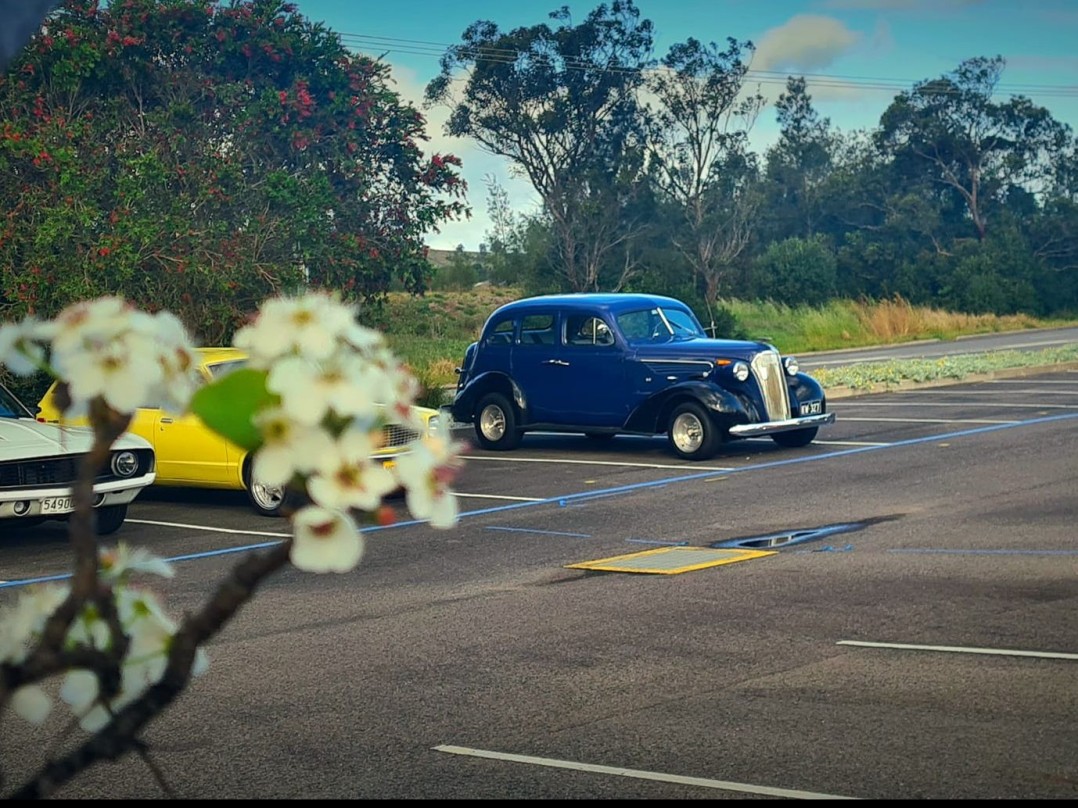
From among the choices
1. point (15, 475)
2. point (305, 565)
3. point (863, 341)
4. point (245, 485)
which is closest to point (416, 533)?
point (245, 485)

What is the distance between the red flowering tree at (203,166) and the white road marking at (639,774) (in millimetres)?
20975

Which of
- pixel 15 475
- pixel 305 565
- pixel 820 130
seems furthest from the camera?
pixel 820 130

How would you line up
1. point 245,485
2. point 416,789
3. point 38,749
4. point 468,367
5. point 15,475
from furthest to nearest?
point 468,367 → point 245,485 → point 15,475 → point 38,749 → point 416,789

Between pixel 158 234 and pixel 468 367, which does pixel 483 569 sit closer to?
pixel 468 367

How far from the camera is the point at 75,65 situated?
29844 millimetres

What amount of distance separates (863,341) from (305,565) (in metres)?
49.4

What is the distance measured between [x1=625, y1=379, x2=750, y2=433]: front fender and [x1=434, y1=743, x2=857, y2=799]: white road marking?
1197cm

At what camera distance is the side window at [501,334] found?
20688 millimetres

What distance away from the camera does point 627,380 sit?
19422mm

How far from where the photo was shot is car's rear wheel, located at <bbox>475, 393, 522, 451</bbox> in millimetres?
20344

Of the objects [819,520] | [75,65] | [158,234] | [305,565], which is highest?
[75,65]

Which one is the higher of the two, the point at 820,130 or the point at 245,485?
the point at 820,130

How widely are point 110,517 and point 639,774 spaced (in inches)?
348

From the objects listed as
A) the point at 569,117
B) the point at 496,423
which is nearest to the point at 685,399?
the point at 496,423
